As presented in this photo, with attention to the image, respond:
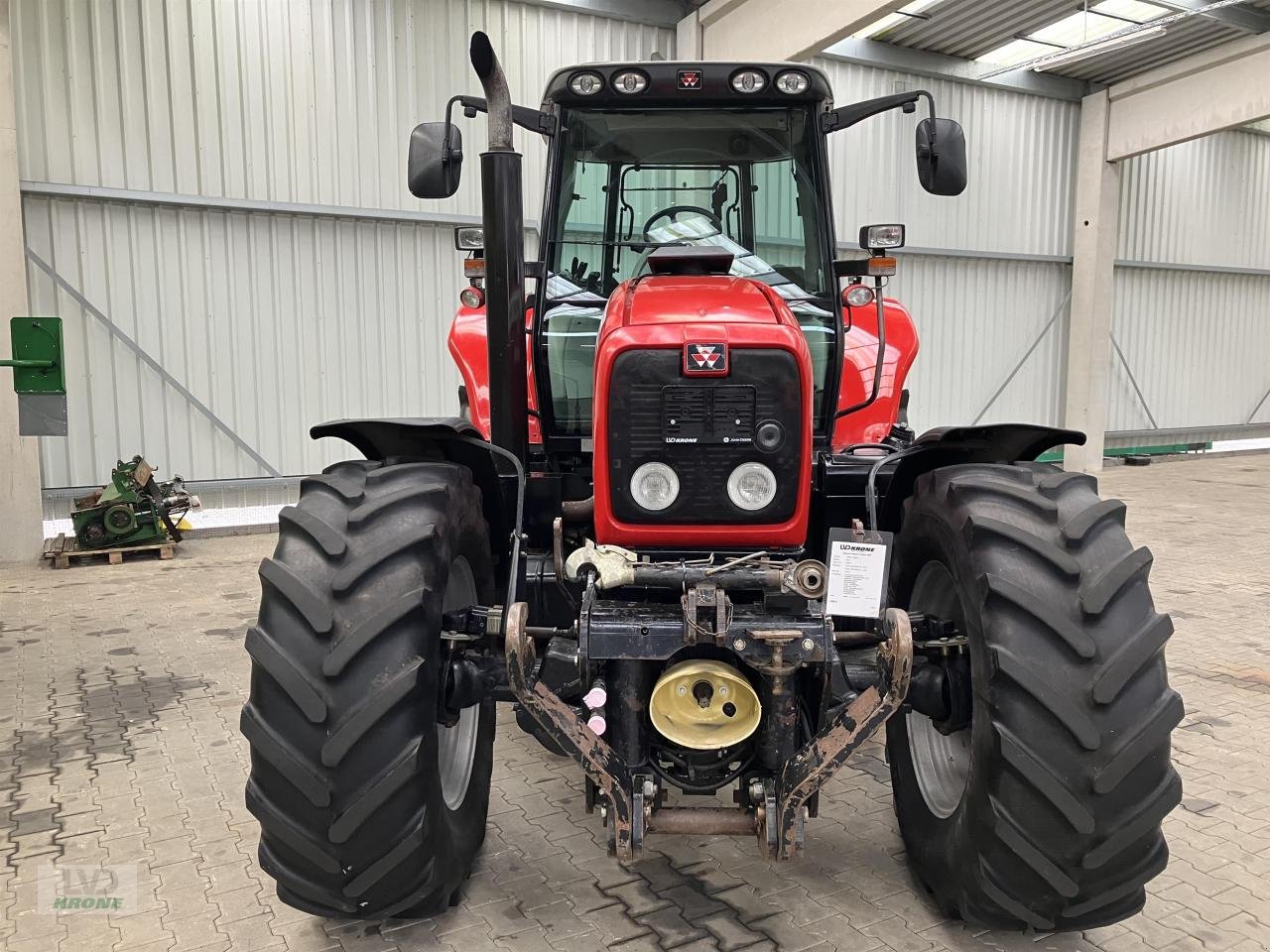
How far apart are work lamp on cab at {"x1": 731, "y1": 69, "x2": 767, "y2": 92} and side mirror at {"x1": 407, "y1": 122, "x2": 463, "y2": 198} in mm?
936

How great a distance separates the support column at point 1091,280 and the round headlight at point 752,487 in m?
11.4

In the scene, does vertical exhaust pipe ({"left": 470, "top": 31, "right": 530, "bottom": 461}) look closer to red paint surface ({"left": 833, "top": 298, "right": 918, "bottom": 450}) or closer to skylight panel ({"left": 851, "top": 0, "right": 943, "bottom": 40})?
red paint surface ({"left": 833, "top": 298, "right": 918, "bottom": 450})

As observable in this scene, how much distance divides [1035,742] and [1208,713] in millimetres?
2676

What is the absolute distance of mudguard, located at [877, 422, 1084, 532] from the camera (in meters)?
2.65

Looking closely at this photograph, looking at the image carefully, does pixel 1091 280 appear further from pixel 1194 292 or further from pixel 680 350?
pixel 680 350

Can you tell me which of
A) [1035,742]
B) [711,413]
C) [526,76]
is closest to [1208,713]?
[1035,742]

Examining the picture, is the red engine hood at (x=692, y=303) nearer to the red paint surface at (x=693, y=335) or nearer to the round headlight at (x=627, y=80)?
the red paint surface at (x=693, y=335)

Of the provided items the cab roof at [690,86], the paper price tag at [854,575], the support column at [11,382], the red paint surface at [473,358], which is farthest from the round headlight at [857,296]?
the support column at [11,382]

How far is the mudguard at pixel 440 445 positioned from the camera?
2705 millimetres

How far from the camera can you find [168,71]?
26.2ft

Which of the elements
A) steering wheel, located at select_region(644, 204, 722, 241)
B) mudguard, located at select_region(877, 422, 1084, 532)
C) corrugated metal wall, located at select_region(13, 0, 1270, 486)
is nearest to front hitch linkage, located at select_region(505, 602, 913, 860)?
mudguard, located at select_region(877, 422, 1084, 532)

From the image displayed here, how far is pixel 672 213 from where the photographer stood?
12.5 ft

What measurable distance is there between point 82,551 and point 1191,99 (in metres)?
12.1

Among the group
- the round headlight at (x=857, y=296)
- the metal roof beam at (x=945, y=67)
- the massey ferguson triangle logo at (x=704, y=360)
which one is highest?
the metal roof beam at (x=945, y=67)
